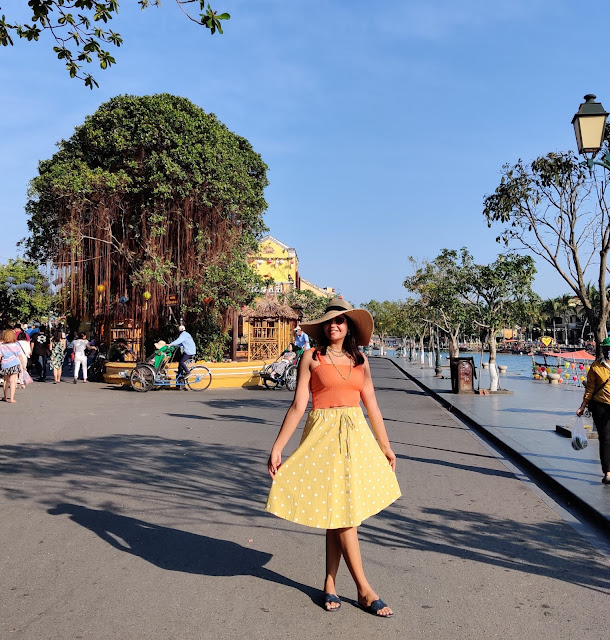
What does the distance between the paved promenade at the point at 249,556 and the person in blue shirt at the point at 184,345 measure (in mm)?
8785

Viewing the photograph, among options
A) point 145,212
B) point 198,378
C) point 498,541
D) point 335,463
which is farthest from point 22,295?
point 335,463

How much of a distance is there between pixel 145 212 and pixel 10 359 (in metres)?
8.32

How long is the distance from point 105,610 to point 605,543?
3.73 metres

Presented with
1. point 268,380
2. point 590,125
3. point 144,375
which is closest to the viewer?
point 590,125

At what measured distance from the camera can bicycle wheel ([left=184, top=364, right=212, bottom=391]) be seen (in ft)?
62.6

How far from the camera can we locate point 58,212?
2134cm

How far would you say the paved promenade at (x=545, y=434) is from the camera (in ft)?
20.5

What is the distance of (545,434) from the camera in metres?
10.2

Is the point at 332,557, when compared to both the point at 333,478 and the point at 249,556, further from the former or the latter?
the point at 249,556

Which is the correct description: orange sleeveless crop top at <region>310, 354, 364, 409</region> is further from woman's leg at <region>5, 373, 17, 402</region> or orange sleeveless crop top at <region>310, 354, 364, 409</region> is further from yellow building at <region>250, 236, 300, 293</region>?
yellow building at <region>250, 236, 300, 293</region>

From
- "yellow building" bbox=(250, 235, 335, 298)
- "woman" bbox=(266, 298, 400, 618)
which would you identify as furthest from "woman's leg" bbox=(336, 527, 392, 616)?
"yellow building" bbox=(250, 235, 335, 298)

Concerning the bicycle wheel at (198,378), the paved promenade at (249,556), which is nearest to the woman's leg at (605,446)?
the paved promenade at (249,556)

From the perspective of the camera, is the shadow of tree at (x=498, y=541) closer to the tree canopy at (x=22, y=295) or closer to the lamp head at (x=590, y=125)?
the lamp head at (x=590, y=125)

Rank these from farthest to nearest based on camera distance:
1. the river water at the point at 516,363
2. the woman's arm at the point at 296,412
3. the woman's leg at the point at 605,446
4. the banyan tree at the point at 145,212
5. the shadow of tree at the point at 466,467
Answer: the river water at the point at 516,363 < the banyan tree at the point at 145,212 < the shadow of tree at the point at 466,467 < the woman's leg at the point at 605,446 < the woman's arm at the point at 296,412
